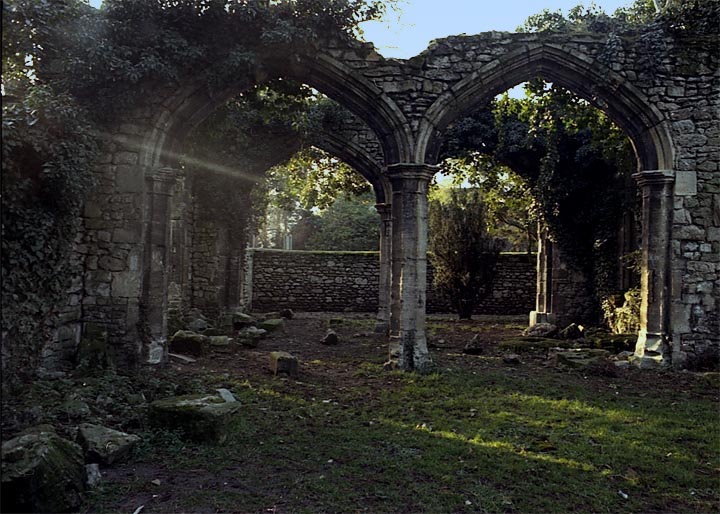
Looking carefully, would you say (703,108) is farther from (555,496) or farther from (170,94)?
(170,94)

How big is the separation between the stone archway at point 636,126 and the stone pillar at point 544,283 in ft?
17.4

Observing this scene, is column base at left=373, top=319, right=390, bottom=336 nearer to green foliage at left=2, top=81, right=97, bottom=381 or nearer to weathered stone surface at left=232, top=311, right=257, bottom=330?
weathered stone surface at left=232, top=311, right=257, bottom=330

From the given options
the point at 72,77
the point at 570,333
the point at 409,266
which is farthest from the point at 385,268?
the point at 72,77

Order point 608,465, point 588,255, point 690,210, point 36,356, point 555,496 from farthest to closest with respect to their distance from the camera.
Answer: point 588,255, point 690,210, point 36,356, point 608,465, point 555,496

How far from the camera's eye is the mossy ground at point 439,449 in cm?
355

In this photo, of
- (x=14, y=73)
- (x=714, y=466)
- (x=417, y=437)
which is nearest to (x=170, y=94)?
(x=14, y=73)

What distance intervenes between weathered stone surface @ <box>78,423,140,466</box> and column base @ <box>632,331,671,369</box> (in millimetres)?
7038

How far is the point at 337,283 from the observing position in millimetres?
18266

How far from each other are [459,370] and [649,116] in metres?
4.75

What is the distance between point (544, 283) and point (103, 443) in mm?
11779

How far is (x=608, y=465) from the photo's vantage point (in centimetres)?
421

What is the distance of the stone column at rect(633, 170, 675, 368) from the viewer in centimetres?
797

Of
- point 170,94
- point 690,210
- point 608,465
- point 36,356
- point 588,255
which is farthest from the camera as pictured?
point 588,255

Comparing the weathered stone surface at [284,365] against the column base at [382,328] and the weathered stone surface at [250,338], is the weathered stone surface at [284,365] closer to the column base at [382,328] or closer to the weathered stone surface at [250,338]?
the weathered stone surface at [250,338]
